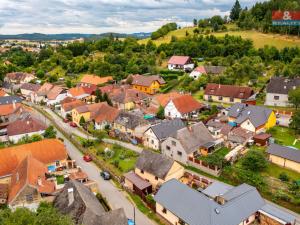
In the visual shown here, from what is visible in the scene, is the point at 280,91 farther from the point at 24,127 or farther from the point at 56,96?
the point at 56,96

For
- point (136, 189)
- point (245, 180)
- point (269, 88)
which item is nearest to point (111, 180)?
point (136, 189)

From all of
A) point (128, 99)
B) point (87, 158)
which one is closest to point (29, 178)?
point (87, 158)

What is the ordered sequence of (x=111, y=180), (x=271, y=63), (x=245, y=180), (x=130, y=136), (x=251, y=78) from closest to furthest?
(x=245, y=180)
(x=111, y=180)
(x=130, y=136)
(x=251, y=78)
(x=271, y=63)

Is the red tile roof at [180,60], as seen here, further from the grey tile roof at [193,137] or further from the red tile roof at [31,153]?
the red tile roof at [31,153]

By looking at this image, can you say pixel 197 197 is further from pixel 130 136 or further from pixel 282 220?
pixel 130 136

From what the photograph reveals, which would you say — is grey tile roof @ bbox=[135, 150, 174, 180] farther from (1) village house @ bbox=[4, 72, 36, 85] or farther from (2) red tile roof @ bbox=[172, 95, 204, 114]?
(1) village house @ bbox=[4, 72, 36, 85]

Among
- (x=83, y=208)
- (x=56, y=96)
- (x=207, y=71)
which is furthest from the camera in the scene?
(x=207, y=71)
